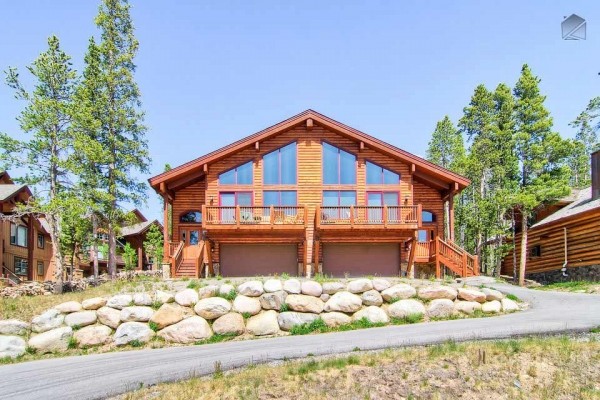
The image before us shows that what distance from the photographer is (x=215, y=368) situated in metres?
9.27

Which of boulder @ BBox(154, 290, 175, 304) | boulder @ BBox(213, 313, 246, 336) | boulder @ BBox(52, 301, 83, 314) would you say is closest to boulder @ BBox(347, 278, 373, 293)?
boulder @ BBox(213, 313, 246, 336)

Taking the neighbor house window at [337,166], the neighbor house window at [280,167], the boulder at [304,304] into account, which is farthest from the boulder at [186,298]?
the neighbor house window at [337,166]

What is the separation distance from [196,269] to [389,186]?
10290mm

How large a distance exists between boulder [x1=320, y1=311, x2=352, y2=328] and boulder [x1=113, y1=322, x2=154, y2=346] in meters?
5.08

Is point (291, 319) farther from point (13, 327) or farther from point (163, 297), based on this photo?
point (13, 327)

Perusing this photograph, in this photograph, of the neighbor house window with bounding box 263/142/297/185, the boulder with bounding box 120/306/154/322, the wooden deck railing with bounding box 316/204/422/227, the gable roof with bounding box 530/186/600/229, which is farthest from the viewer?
the gable roof with bounding box 530/186/600/229

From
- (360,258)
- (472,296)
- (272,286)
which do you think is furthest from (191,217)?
(472,296)

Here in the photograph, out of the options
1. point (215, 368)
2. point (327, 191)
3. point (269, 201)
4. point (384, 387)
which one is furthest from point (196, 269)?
point (384, 387)

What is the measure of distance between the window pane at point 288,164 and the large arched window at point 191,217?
16.4 ft

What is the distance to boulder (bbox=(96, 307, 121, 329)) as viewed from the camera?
14.6m

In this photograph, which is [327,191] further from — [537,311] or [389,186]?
[537,311]

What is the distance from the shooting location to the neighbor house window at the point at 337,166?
979 inches

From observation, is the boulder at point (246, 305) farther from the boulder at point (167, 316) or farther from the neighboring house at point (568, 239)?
the neighboring house at point (568, 239)

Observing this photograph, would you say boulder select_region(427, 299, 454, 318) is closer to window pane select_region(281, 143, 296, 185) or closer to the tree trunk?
window pane select_region(281, 143, 296, 185)
